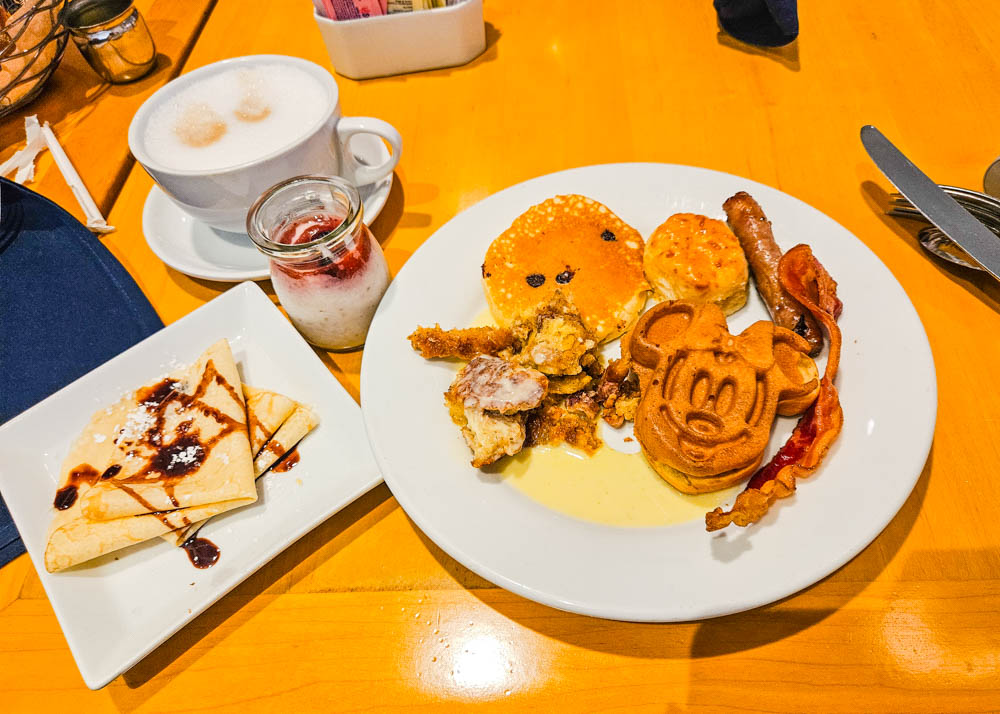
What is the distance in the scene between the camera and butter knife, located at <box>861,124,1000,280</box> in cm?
128

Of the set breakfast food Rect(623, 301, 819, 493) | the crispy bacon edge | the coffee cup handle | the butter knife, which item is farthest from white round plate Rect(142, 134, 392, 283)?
the butter knife

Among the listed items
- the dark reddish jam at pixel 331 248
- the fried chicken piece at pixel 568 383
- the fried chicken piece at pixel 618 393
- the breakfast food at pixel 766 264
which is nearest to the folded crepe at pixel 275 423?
the dark reddish jam at pixel 331 248

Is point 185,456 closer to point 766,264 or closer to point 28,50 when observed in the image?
point 766,264

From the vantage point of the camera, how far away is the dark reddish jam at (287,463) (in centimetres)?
117

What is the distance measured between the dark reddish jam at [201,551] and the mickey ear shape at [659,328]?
0.90 metres

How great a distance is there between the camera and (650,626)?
1.00 m

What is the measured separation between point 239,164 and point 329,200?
22cm

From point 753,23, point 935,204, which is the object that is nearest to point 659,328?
point 935,204

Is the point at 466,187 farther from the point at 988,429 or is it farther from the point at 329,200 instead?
the point at 988,429

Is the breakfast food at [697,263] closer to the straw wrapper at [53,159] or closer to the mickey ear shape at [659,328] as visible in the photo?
the mickey ear shape at [659,328]

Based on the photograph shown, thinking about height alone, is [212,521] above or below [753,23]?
below

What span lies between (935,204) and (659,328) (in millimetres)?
810

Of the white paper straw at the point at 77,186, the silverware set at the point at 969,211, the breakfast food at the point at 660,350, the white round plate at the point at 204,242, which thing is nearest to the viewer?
the breakfast food at the point at 660,350

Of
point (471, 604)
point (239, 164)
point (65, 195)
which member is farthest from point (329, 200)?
point (65, 195)
